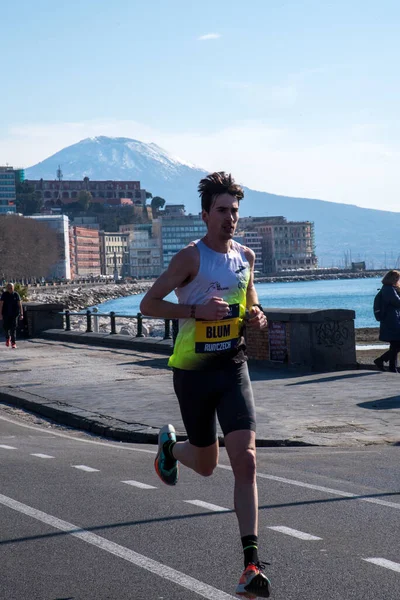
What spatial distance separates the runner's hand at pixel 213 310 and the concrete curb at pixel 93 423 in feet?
18.5

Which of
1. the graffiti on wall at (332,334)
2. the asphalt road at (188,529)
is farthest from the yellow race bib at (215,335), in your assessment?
the graffiti on wall at (332,334)

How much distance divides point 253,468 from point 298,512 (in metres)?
1.79

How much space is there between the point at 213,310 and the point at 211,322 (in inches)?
3.6

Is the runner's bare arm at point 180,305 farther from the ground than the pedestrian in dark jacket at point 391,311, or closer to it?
farther from the ground

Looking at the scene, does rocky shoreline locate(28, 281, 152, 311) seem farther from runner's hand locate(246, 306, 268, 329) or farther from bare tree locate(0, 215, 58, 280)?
runner's hand locate(246, 306, 268, 329)

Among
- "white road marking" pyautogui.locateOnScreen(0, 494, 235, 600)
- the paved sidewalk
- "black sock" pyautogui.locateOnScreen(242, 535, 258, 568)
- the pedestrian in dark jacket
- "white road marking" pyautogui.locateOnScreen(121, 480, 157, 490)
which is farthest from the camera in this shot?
the pedestrian in dark jacket

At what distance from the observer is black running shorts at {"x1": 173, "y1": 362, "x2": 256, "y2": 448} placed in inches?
224

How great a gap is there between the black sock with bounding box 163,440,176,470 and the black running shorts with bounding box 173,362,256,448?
59 centimetres

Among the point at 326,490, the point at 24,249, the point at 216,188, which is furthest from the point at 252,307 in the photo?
the point at 24,249

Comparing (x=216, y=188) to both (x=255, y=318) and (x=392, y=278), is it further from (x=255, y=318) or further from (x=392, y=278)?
(x=392, y=278)

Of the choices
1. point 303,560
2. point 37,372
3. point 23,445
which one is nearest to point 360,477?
point 303,560

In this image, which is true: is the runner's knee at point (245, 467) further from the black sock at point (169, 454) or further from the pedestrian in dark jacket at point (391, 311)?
the pedestrian in dark jacket at point (391, 311)

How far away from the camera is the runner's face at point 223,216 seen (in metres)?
5.84

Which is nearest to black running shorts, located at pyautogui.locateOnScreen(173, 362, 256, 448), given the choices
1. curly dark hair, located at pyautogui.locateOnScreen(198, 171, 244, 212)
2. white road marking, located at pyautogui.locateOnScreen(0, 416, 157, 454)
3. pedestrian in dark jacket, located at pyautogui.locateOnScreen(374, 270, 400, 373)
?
curly dark hair, located at pyautogui.locateOnScreen(198, 171, 244, 212)
